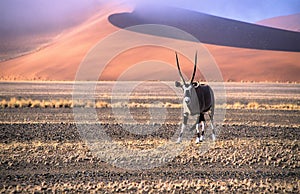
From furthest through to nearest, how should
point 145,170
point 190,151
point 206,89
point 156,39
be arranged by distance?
point 156,39, point 206,89, point 190,151, point 145,170

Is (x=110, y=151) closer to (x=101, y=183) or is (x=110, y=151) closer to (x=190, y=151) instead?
(x=190, y=151)

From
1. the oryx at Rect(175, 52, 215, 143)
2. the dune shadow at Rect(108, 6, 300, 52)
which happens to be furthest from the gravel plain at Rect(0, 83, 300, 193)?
the dune shadow at Rect(108, 6, 300, 52)

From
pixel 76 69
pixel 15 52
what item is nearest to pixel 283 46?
pixel 76 69

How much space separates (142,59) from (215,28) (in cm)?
3247

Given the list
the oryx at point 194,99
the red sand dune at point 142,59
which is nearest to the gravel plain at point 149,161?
the oryx at point 194,99

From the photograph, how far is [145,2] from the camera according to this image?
12050cm

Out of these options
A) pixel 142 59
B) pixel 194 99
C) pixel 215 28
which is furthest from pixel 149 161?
pixel 215 28

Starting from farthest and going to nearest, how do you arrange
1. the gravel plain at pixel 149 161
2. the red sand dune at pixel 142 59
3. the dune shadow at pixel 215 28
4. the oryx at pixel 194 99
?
the dune shadow at pixel 215 28, the red sand dune at pixel 142 59, the oryx at pixel 194 99, the gravel plain at pixel 149 161

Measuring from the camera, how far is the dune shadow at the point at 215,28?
88.6 metres

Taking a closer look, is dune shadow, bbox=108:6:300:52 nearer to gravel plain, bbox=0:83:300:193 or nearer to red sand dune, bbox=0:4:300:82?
red sand dune, bbox=0:4:300:82

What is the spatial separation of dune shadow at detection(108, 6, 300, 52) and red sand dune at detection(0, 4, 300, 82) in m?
7.29

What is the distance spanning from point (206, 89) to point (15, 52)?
93819 mm

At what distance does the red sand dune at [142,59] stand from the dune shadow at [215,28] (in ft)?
23.9

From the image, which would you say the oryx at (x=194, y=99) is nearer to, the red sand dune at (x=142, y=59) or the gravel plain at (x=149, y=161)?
the gravel plain at (x=149, y=161)
